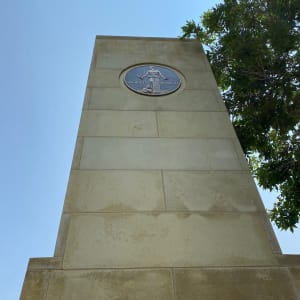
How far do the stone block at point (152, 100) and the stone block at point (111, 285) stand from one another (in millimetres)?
3482

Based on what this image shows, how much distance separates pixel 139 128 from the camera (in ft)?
18.3

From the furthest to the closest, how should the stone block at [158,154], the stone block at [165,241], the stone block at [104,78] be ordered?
the stone block at [104,78], the stone block at [158,154], the stone block at [165,241]

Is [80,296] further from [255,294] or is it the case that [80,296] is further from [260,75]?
[260,75]

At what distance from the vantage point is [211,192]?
4504 millimetres

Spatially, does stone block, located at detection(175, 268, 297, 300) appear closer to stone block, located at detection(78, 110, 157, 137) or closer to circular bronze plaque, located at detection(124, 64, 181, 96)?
stone block, located at detection(78, 110, 157, 137)

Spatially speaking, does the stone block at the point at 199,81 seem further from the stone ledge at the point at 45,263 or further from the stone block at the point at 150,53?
the stone ledge at the point at 45,263

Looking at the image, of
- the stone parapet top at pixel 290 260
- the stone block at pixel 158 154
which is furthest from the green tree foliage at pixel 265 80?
the stone parapet top at pixel 290 260

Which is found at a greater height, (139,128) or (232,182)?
(139,128)

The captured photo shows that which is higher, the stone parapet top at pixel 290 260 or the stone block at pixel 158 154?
the stone block at pixel 158 154

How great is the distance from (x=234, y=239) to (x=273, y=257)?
1.65ft

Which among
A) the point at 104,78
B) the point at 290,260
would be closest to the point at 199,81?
the point at 104,78

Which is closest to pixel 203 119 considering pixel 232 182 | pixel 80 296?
pixel 232 182

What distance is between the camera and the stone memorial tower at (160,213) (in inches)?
132

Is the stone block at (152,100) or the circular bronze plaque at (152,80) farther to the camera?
the circular bronze plaque at (152,80)
